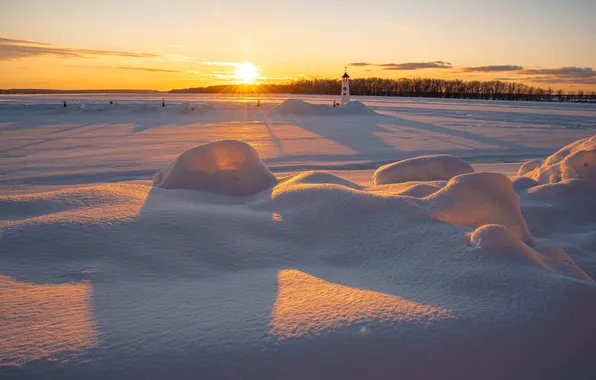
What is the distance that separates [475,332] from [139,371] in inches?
66.1

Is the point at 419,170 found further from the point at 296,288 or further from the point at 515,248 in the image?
the point at 296,288

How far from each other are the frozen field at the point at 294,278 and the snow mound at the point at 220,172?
0.02 m

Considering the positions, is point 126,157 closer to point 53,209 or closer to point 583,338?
point 53,209

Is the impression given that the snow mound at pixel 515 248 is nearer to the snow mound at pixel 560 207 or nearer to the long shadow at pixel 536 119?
the snow mound at pixel 560 207

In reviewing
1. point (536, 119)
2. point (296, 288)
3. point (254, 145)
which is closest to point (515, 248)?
point (296, 288)

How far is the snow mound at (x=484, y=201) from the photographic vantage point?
3.42 metres

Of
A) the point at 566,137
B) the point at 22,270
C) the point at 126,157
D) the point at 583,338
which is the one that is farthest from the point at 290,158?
the point at 566,137

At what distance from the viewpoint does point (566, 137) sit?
49.7ft

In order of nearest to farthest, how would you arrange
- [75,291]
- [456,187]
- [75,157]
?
[75,291]
[456,187]
[75,157]

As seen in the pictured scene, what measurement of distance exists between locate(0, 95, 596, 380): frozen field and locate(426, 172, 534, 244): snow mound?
14 millimetres

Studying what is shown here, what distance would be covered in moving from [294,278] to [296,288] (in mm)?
193

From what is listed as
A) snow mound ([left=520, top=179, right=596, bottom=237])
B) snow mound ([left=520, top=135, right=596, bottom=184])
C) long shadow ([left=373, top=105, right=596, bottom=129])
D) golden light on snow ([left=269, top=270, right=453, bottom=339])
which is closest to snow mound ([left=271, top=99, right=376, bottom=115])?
long shadow ([left=373, top=105, right=596, bottom=129])

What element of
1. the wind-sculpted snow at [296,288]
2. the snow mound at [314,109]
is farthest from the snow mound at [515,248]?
the snow mound at [314,109]

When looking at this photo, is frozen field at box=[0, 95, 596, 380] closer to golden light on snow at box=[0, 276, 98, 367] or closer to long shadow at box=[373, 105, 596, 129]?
golden light on snow at box=[0, 276, 98, 367]
